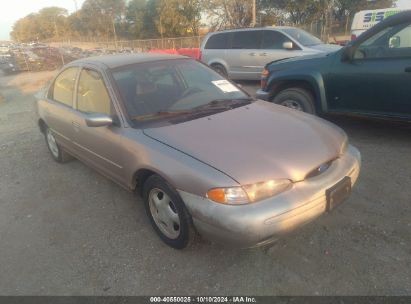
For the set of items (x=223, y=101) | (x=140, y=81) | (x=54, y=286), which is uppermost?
(x=140, y=81)

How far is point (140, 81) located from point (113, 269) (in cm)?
181

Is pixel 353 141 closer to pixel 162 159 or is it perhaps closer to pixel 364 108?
pixel 364 108

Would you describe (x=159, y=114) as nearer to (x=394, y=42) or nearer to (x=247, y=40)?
(x=394, y=42)

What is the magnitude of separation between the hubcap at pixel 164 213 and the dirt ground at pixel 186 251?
0.17 m

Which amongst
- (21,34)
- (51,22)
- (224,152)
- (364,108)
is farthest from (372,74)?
(21,34)

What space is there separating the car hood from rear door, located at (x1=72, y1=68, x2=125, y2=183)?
47 centimetres

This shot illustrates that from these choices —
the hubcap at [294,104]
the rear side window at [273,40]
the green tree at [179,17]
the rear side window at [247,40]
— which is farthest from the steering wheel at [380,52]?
the green tree at [179,17]

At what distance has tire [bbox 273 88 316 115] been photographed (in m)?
5.27

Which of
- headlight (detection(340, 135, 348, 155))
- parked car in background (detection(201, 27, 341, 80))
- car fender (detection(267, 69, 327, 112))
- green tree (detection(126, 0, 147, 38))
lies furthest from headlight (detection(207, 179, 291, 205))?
green tree (detection(126, 0, 147, 38))

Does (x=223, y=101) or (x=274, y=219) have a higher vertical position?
(x=223, y=101)

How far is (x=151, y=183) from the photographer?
2898 mm

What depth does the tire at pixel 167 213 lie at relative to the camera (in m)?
2.65

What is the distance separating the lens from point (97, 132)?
353 cm

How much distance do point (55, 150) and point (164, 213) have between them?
9.54 feet
